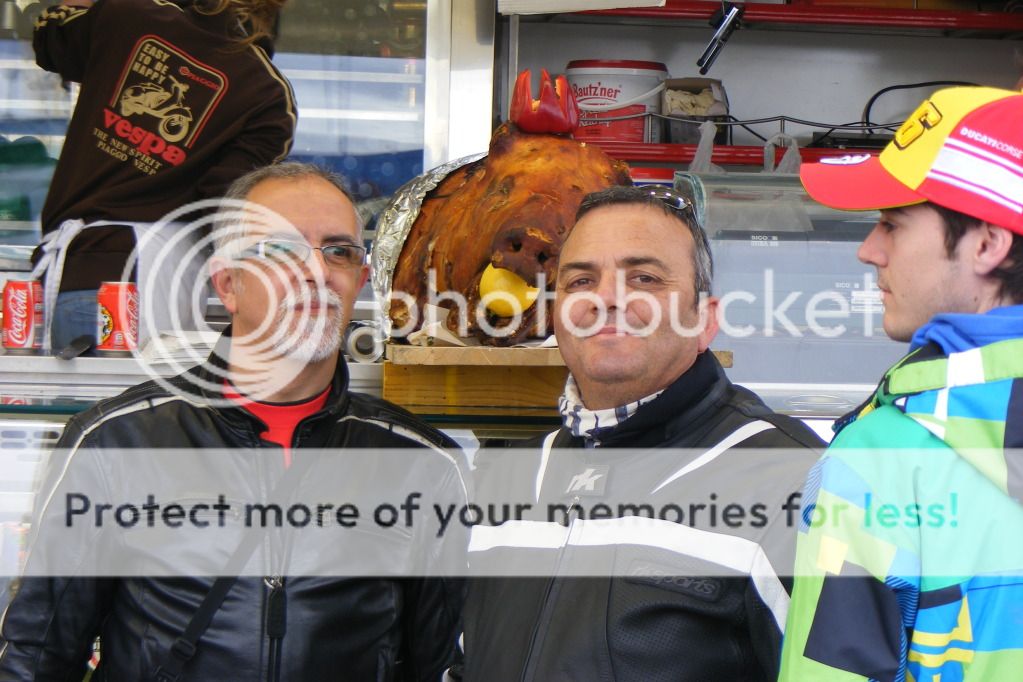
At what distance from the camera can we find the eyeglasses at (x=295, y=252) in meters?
1.73

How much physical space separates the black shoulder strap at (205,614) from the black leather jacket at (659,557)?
0.32m

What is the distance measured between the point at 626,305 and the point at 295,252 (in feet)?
1.78

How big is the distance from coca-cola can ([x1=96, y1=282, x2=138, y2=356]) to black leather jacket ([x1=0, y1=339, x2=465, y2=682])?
0.27m

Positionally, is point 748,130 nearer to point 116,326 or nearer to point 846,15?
point 846,15

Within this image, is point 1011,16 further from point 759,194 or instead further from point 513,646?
point 513,646

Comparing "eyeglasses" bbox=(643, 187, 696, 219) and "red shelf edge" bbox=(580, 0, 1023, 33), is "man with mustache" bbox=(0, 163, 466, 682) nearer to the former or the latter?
"eyeglasses" bbox=(643, 187, 696, 219)

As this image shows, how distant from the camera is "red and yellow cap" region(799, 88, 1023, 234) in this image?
1.16 metres

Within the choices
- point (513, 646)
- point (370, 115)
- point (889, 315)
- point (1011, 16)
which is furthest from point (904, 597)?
point (1011, 16)

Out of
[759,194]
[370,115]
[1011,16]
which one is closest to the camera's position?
[759,194]

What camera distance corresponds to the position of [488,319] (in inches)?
73.9

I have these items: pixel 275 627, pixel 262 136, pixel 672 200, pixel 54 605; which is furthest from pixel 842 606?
pixel 262 136

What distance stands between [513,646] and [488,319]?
0.64m

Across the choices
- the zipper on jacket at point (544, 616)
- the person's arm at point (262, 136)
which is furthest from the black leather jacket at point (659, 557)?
the person's arm at point (262, 136)

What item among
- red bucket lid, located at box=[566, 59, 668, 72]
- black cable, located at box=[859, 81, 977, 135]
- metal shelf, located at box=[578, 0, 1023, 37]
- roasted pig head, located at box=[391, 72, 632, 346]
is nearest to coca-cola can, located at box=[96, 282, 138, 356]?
roasted pig head, located at box=[391, 72, 632, 346]
